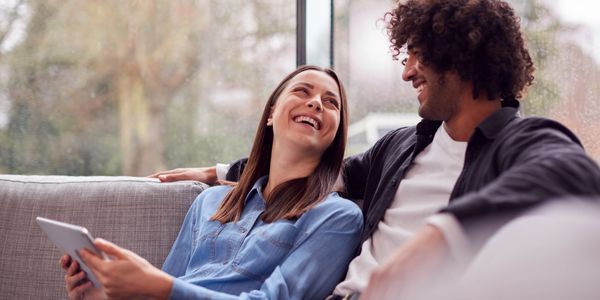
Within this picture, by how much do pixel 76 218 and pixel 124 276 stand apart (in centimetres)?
69

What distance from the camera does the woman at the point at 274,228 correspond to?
1.47m

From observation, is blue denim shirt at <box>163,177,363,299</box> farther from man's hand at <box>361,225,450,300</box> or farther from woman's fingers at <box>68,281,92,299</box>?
man's hand at <box>361,225,450,300</box>

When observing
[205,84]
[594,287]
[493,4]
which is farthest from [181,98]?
[594,287]

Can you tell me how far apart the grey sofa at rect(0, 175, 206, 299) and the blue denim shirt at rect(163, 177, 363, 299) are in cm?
23

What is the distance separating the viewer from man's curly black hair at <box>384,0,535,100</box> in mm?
1569

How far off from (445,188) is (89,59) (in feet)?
5.93

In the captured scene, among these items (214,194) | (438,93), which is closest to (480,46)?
(438,93)

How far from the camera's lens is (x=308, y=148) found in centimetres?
187

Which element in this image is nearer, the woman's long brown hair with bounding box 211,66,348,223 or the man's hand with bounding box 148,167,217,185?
the woman's long brown hair with bounding box 211,66,348,223

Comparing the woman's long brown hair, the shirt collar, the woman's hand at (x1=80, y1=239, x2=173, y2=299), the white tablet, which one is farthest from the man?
the white tablet

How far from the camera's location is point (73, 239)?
4.59 ft

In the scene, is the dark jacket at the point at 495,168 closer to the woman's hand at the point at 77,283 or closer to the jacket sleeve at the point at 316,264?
the jacket sleeve at the point at 316,264

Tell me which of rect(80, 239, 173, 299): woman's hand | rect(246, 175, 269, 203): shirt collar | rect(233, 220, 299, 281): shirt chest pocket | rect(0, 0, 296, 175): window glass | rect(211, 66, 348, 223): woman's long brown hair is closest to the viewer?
rect(80, 239, 173, 299): woman's hand

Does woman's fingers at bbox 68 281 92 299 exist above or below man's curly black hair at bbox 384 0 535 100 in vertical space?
below
